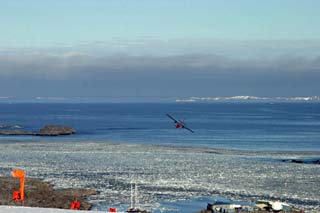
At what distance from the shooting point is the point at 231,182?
6128 centimetres

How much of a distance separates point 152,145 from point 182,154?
56.2 ft

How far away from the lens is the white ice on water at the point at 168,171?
54844mm

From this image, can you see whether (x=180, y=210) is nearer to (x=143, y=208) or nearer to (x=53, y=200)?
(x=143, y=208)

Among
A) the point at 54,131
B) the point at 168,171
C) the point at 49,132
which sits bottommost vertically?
the point at 168,171

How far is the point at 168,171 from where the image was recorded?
69438mm

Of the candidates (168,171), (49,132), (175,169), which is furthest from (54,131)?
(168,171)

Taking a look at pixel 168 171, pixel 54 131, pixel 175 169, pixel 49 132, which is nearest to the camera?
pixel 168 171

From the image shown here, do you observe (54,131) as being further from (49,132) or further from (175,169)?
(175,169)

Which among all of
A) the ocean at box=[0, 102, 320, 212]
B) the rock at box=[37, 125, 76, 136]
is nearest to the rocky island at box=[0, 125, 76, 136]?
the rock at box=[37, 125, 76, 136]

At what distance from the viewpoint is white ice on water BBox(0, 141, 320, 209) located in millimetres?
54844

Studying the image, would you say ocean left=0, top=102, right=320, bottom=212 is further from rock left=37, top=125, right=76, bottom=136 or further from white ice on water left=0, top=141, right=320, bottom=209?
rock left=37, top=125, right=76, bottom=136

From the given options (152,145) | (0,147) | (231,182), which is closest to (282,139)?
(152,145)

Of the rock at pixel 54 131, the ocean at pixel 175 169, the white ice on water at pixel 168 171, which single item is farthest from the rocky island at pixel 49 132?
the white ice on water at pixel 168 171

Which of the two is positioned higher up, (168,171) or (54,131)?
(54,131)
